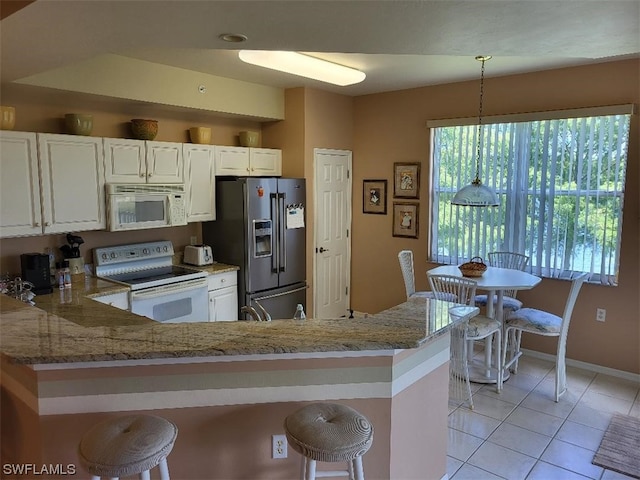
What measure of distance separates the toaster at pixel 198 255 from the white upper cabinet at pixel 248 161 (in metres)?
0.76

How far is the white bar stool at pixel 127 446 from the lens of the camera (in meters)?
1.51

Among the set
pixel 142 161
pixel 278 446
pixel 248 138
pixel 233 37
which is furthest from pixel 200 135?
pixel 278 446

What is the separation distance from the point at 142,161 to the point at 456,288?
2919mm

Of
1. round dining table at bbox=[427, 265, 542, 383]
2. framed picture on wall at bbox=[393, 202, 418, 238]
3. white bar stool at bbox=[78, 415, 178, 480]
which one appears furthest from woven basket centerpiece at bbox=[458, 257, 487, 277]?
white bar stool at bbox=[78, 415, 178, 480]

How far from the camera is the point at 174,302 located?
3.90 m

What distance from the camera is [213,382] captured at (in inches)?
73.1

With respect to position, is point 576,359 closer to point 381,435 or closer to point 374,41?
point 381,435

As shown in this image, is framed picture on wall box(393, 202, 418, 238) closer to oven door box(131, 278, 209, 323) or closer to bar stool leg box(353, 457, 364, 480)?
oven door box(131, 278, 209, 323)

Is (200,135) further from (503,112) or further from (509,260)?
(509,260)

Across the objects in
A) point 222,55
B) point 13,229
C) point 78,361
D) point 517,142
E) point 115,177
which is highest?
point 222,55

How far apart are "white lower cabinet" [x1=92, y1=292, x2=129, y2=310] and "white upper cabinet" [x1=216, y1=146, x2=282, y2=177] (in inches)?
61.2

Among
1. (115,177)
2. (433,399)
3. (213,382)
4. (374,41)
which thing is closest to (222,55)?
(115,177)

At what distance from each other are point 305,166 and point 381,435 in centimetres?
340

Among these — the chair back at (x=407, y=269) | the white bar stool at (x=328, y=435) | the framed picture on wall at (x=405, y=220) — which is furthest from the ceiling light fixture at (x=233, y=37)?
the framed picture on wall at (x=405, y=220)
